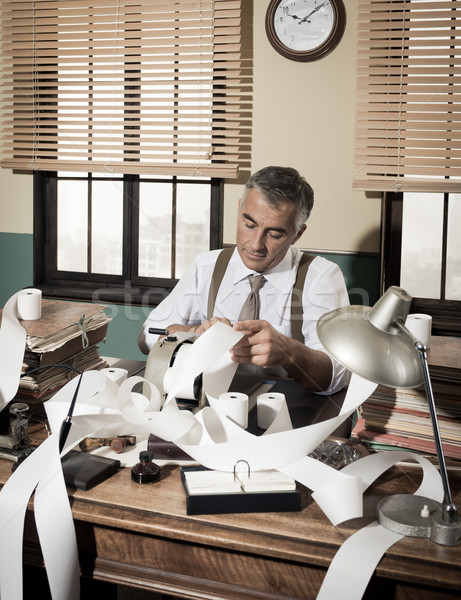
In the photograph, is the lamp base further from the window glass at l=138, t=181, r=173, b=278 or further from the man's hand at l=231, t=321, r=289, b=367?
the window glass at l=138, t=181, r=173, b=278

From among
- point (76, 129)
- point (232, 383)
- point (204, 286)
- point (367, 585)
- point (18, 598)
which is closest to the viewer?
point (367, 585)

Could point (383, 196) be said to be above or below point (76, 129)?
below

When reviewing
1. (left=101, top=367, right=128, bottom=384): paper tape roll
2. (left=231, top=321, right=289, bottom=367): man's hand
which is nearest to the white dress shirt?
(left=231, top=321, right=289, bottom=367): man's hand

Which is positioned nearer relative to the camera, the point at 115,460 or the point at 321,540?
the point at 321,540

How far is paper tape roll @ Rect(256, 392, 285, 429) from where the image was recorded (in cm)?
143

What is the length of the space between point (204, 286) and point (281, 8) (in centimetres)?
162

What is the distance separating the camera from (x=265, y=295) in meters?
2.49

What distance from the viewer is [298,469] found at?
119 cm

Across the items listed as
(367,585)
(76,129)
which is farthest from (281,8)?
(367,585)

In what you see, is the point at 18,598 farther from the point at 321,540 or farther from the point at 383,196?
the point at 383,196

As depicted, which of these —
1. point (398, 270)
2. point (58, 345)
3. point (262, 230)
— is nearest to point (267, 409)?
point (58, 345)

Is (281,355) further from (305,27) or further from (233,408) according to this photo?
(305,27)

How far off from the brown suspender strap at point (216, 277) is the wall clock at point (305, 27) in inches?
51.0

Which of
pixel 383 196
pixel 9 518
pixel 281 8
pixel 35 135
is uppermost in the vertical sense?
pixel 281 8
